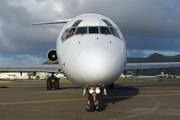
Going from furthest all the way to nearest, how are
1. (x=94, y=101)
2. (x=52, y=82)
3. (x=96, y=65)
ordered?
(x=52, y=82) < (x=94, y=101) < (x=96, y=65)

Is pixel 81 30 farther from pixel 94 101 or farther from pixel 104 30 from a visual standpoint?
pixel 94 101

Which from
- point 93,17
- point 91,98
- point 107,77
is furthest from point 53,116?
point 93,17

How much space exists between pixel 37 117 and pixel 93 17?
4.46 m

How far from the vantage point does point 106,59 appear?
6.32 meters

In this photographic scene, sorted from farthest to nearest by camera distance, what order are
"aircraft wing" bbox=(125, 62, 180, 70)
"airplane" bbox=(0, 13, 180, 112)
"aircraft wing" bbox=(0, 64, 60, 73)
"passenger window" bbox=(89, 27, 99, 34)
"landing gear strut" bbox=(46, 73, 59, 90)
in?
"landing gear strut" bbox=(46, 73, 59, 90) < "aircraft wing" bbox=(0, 64, 60, 73) < "aircraft wing" bbox=(125, 62, 180, 70) < "passenger window" bbox=(89, 27, 99, 34) < "airplane" bbox=(0, 13, 180, 112)

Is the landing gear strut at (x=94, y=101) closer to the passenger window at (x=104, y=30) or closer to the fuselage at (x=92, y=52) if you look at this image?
the fuselage at (x=92, y=52)

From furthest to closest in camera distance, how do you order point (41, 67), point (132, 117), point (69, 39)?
point (41, 67), point (69, 39), point (132, 117)

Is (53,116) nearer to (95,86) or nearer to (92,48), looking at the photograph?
(95,86)

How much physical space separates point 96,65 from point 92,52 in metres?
0.47

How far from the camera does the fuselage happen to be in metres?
6.26

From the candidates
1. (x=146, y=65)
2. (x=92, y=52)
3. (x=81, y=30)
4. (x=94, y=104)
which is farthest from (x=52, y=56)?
(x=92, y=52)

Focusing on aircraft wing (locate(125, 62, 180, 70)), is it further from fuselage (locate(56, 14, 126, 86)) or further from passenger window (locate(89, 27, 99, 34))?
passenger window (locate(89, 27, 99, 34))

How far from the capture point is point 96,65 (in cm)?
613

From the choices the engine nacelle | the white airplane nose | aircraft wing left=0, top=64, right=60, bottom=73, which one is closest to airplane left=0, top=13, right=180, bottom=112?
the white airplane nose
